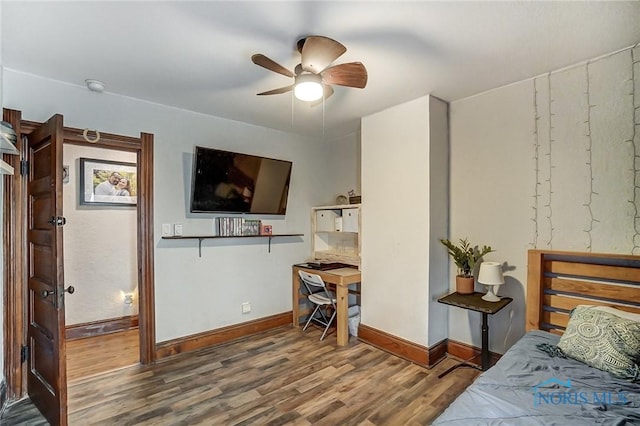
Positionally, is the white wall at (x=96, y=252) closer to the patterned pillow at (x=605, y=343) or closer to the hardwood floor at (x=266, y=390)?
the hardwood floor at (x=266, y=390)

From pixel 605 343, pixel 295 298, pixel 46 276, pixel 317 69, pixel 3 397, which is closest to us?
pixel 605 343

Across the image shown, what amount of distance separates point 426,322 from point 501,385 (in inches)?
51.8

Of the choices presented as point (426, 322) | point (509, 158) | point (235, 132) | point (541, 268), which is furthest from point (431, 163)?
point (235, 132)

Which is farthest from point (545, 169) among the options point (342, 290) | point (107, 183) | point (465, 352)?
point (107, 183)

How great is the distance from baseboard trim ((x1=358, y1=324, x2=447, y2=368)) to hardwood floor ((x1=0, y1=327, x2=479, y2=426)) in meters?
0.07

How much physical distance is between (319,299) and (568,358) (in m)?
2.22

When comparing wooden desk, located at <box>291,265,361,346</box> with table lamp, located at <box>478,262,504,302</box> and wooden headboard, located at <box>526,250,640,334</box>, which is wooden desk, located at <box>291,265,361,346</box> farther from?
wooden headboard, located at <box>526,250,640,334</box>

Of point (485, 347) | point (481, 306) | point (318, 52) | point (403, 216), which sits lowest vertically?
point (485, 347)

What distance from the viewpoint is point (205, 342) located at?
3.12 metres

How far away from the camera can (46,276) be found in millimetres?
2014

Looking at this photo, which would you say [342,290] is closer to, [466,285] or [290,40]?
[466,285]

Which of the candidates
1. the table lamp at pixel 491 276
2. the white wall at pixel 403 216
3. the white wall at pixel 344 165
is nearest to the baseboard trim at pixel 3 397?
the white wall at pixel 403 216

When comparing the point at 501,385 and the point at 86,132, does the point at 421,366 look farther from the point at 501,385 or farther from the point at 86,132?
the point at 86,132

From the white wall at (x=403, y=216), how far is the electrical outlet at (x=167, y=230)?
6.45ft
